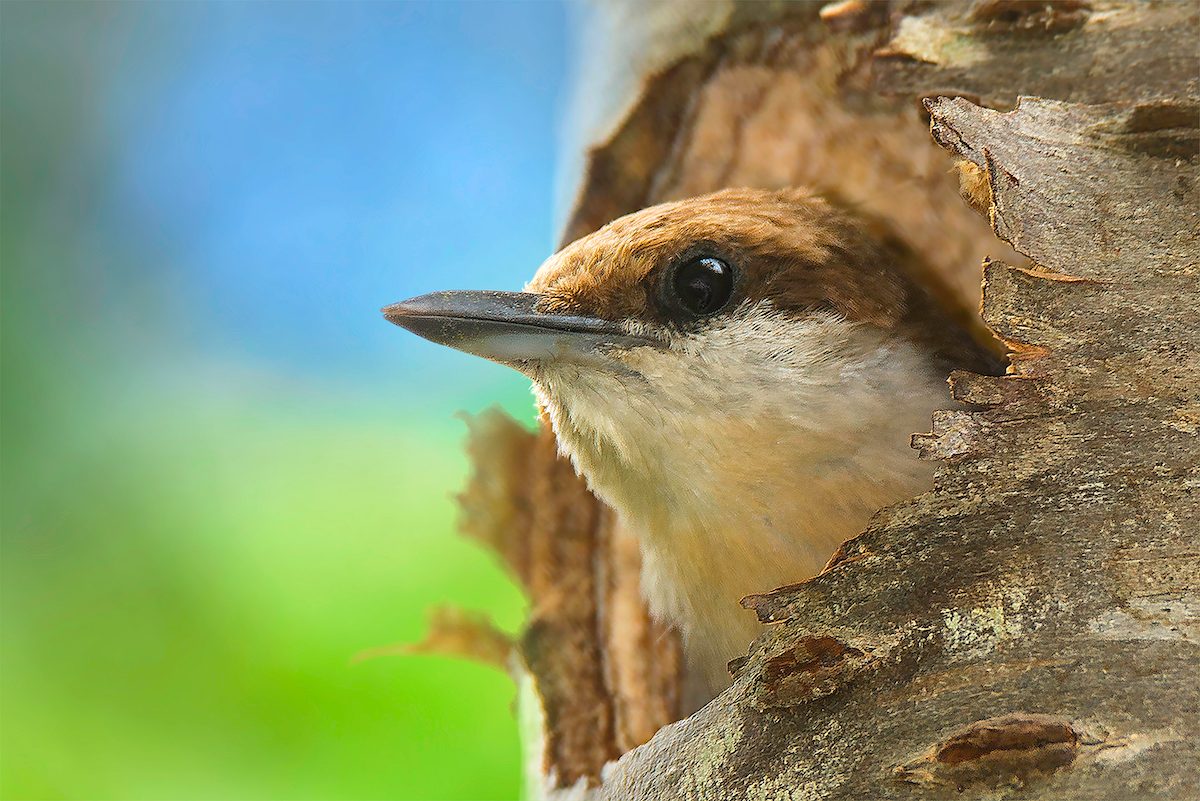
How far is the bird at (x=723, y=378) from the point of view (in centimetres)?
135

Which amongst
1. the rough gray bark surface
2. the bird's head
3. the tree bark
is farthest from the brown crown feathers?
the rough gray bark surface

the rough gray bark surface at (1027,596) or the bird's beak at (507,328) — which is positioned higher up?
the bird's beak at (507,328)

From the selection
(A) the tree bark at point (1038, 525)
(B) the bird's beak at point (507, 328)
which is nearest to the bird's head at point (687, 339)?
(B) the bird's beak at point (507, 328)

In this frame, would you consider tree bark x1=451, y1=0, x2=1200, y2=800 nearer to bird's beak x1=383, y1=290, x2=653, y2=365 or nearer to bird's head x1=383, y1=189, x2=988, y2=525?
bird's head x1=383, y1=189, x2=988, y2=525

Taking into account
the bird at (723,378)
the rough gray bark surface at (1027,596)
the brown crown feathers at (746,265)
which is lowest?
the rough gray bark surface at (1027,596)

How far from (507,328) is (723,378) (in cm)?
28

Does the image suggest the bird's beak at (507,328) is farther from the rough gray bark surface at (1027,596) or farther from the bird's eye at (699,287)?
the rough gray bark surface at (1027,596)

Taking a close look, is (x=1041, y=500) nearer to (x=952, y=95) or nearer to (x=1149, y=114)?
(x=1149, y=114)

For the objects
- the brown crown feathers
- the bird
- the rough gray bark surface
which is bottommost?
the rough gray bark surface

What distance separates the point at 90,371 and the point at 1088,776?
3308 mm

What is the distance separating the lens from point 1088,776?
2.45 ft

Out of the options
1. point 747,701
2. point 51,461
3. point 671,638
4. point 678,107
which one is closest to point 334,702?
point 671,638

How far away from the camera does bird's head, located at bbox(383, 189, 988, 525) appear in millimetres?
1350

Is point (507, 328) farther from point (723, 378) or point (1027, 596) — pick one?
point (1027, 596)
